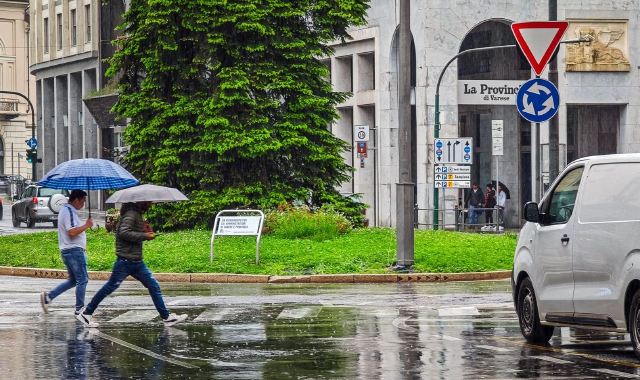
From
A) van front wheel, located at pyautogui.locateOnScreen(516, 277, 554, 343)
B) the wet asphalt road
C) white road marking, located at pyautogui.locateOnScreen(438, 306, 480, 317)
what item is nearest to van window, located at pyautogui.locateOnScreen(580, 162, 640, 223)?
the wet asphalt road

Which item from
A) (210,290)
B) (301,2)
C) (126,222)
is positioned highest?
(301,2)

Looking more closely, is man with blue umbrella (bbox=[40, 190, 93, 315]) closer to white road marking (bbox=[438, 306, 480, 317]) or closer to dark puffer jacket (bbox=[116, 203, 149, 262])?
dark puffer jacket (bbox=[116, 203, 149, 262])

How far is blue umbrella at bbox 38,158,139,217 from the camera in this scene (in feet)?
55.2

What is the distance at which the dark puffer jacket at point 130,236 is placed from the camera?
591 inches

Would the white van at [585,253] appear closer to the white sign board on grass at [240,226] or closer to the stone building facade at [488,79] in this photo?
the white sign board on grass at [240,226]

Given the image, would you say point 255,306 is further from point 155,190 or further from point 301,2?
point 301,2

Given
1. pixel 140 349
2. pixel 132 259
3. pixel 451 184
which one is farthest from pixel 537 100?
pixel 451 184

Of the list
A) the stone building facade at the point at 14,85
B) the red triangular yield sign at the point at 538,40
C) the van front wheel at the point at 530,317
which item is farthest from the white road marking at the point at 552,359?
the stone building facade at the point at 14,85

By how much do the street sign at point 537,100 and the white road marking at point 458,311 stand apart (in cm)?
274

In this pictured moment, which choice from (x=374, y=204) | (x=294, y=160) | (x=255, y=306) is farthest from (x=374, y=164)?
(x=255, y=306)

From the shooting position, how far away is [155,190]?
1531 cm

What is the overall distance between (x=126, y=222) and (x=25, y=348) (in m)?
2.69

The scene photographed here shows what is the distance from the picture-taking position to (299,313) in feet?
54.8

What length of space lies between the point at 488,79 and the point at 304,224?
79.2 feet
